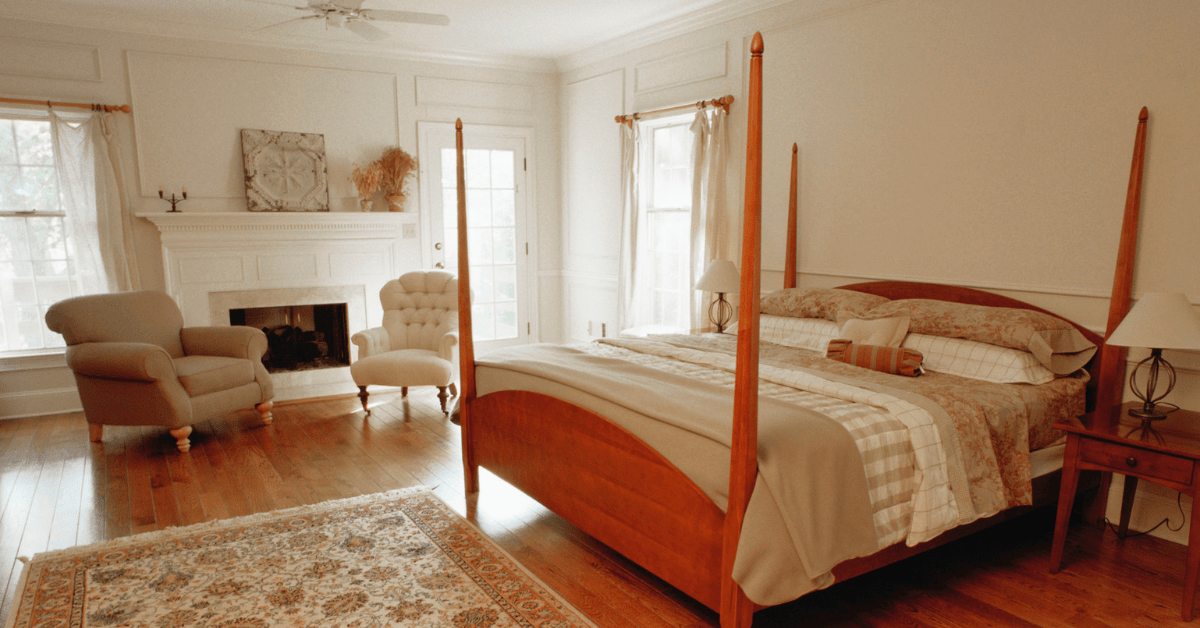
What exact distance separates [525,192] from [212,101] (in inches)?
98.3

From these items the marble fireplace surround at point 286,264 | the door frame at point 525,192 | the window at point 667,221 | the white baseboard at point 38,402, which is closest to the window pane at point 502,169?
the door frame at point 525,192

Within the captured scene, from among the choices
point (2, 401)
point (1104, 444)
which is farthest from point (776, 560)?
point (2, 401)

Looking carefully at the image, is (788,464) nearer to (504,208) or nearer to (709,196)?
(709,196)

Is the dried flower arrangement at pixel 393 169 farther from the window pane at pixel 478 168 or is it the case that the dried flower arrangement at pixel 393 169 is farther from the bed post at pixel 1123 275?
the bed post at pixel 1123 275

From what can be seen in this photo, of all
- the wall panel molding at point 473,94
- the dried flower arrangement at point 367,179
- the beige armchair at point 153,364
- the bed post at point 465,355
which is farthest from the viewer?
the wall panel molding at point 473,94

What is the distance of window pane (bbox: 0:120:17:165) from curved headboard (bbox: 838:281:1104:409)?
5304 mm

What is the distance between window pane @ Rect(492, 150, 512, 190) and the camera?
6250 mm

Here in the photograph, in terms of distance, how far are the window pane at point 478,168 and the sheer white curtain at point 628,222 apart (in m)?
1.30

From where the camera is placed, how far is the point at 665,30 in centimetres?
506

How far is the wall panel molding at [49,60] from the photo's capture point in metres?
4.58

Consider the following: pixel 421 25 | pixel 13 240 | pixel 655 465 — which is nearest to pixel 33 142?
pixel 13 240

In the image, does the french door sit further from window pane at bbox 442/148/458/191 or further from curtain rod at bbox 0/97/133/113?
curtain rod at bbox 0/97/133/113

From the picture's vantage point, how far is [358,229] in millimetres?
5598

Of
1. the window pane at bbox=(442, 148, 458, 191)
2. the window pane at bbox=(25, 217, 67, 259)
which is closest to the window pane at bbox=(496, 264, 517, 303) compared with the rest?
the window pane at bbox=(442, 148, 458, 191)
